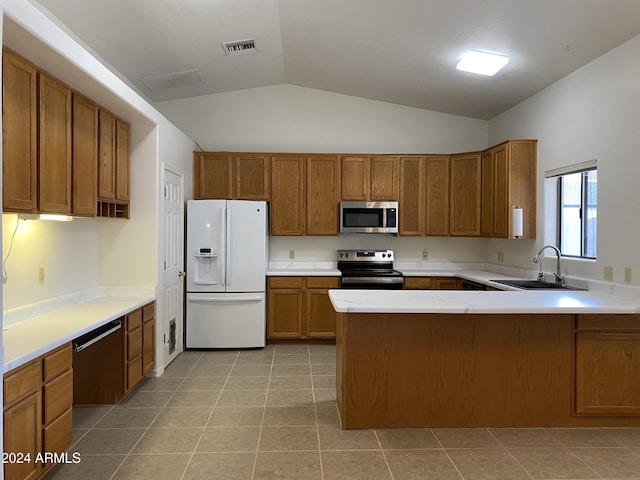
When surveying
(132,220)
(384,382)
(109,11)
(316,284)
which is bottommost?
(384,382)

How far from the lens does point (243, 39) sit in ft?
13.5

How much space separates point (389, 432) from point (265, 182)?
3.35 meters

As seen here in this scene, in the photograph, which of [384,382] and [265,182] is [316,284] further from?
[384,382]

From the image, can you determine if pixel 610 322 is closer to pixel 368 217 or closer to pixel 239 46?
pixel 368 217

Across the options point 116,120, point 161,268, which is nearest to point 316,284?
point 161,268

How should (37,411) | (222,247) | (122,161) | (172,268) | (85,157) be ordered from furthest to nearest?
(222,247), (172,268), (122,161), (85,157), (37,411)

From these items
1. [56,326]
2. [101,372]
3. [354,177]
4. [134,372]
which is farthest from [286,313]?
[56,326]

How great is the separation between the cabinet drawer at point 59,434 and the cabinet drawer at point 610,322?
3.24 meters

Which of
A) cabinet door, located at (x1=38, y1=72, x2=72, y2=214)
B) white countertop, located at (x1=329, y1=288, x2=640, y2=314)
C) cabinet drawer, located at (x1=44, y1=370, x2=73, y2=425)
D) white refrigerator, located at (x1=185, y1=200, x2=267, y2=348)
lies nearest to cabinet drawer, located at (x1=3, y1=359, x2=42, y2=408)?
cabinet drawer, located at (x1=44, y1=370, x2=73, y2=425)

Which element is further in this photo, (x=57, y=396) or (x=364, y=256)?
(x=364, y=256)

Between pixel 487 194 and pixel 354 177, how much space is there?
159 centimetres

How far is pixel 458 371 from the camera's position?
2.89 metres

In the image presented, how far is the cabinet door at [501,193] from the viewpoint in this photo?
4453 mm

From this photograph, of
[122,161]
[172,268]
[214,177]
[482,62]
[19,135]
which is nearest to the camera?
[19,135]
